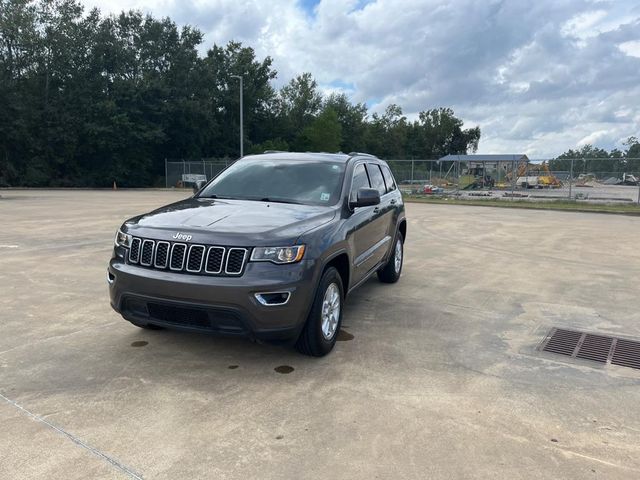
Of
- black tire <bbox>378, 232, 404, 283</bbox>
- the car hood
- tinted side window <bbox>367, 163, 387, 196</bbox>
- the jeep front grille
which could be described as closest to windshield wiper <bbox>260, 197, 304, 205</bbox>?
the car hood

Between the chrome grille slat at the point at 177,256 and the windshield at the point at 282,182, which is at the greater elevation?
the windshield at the point at 282,182

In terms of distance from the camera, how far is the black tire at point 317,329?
165 inches

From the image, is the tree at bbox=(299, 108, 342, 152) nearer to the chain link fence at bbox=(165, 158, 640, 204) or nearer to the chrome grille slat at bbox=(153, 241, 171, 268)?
the chain link fence at bbox=(165, 158, 640, 204)

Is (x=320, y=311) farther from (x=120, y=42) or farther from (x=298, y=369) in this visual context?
(x=120, y=42)

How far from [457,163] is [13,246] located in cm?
2571

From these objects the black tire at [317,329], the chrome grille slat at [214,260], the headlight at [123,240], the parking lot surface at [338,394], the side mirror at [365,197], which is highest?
the side mirror at [365,197]

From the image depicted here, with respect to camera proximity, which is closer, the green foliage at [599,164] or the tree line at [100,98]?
the green foliage at [599,164]

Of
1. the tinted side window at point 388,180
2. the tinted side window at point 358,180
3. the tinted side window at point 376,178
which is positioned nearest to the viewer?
the tinted side window at point 358,180

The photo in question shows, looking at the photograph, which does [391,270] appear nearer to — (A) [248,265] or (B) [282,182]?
(B) [282,182]

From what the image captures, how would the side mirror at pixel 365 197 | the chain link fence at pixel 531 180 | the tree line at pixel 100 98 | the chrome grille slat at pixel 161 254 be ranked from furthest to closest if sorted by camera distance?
the tree line at pixel 100 98
the chain link fence at pixel 531 180
the side mirror at pixel 365 197
the chrome grille slat at pixel 161 254

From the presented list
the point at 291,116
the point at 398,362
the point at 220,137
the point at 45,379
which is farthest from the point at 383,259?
the point at 291,116

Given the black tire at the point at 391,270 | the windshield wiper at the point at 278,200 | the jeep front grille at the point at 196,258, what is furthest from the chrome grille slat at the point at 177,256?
the black tire at the point at 391,270

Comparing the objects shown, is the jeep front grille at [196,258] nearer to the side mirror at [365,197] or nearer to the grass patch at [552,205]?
the side mirror at [365,197]

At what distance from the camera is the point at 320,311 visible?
4223 millimetres
